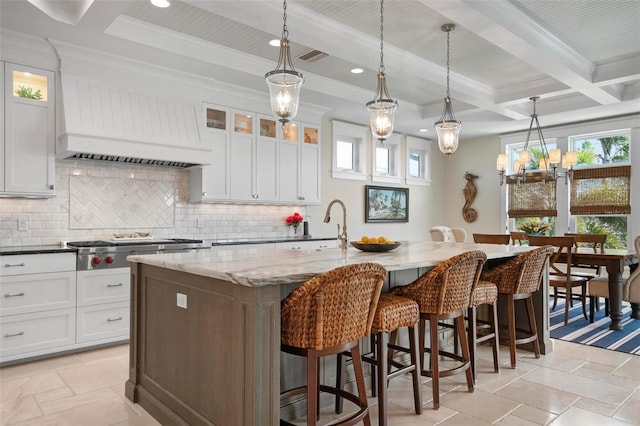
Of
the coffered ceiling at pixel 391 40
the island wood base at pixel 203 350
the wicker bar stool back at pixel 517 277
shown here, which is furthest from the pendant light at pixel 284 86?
the wicker bar stool back at pixel 517 277

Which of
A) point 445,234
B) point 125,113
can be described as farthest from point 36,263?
point 445,234

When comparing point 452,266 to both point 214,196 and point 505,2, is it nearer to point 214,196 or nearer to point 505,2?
point 505,2

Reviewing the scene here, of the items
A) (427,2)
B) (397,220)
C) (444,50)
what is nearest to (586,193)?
(397,220)

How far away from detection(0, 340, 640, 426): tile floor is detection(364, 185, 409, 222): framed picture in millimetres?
3838

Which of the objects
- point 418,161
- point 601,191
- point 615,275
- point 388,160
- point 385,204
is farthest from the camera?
point 418,161

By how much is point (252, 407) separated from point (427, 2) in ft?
9.27

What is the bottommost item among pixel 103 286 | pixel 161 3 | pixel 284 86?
pixel 103 286

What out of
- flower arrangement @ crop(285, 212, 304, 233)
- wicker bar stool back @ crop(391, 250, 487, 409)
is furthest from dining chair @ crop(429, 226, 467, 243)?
wicker bar stool back @ crop(391, 250, 487, 409)

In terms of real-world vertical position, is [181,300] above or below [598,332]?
above

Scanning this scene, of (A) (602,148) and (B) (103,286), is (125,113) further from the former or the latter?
(A) (602,148)

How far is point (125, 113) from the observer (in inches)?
174

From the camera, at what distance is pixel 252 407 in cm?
192

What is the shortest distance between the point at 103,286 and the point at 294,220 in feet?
9.04

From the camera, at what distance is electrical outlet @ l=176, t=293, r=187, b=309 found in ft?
7.79
